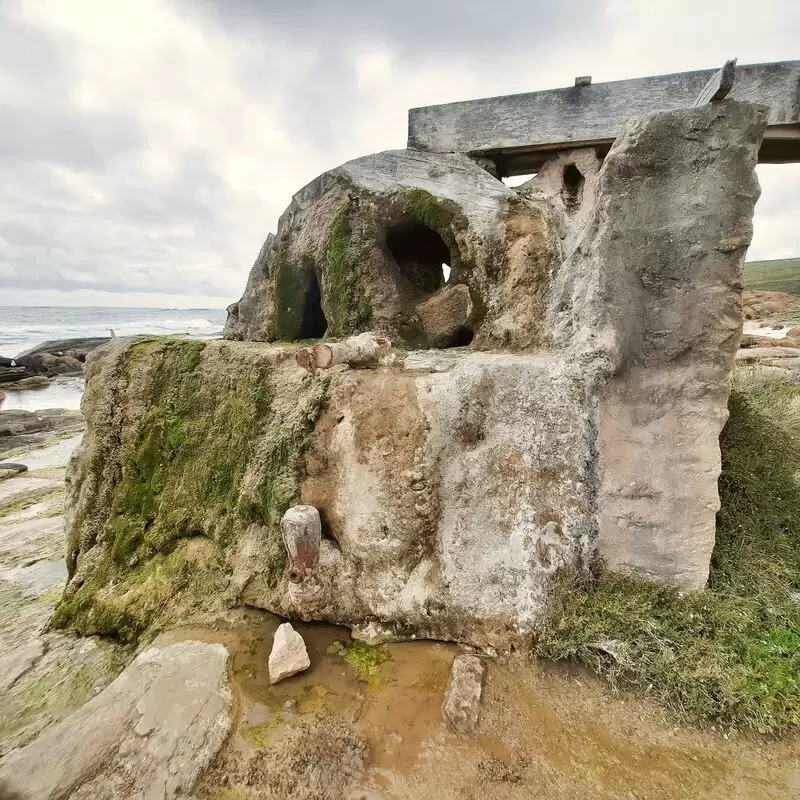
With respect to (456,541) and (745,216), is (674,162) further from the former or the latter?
(456,541)

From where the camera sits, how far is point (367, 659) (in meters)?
→ 3.60

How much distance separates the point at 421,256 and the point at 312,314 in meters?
1.70

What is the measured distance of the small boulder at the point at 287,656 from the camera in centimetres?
343

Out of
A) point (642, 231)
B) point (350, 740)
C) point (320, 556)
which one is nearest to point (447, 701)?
point (350, 740)

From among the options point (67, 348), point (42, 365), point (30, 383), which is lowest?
point (30, 383)

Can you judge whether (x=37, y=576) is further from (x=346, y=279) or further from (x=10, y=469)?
(x=10, y=469)

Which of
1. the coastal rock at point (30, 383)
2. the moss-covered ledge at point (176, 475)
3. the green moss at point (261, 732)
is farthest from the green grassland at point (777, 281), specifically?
the coastal rock at point (30, 383)

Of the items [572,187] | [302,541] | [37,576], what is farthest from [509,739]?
[572,187]

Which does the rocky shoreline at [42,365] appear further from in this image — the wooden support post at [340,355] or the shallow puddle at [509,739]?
the shallow puddle at [509,739]

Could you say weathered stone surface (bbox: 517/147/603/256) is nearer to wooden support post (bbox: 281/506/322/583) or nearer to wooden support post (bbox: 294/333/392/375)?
wooden support post (bbox: 294/333/392/375)

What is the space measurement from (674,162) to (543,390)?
1.99 metres

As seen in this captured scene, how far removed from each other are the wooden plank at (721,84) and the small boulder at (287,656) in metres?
4.88

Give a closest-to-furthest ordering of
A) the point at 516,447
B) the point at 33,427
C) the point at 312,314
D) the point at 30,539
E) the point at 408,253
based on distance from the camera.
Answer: the point at 516,447
the point at 408,253
the point at 312,314
the point at 30,539
the point at 33,427

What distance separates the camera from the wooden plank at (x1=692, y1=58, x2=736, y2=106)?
337cm
